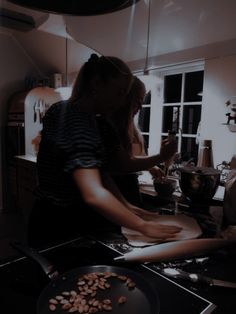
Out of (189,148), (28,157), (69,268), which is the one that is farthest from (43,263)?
(28,157)

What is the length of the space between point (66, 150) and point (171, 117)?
1.33 metres

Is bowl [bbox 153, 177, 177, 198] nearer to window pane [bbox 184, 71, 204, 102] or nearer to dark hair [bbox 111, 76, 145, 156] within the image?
dark hair [bbox 111, 76, 145, 156]

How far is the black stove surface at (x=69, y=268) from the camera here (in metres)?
0.49

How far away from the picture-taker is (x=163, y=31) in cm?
163

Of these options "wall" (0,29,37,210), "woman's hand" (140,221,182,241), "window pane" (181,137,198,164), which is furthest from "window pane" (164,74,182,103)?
"wall" (0,29,37,210)

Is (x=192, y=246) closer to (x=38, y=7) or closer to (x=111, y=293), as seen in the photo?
(x=111, y=293)

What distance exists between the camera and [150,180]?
4.73 ft

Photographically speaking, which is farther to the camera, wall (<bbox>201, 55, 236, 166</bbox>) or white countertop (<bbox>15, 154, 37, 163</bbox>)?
white countertop (<bbox>15, 154, 37, 163</bbox>)

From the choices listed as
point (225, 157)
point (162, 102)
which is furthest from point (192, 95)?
point (225, 157)

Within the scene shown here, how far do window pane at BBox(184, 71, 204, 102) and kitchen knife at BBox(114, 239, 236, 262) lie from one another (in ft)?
4.58

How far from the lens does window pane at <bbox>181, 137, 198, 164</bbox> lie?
5.99 feet

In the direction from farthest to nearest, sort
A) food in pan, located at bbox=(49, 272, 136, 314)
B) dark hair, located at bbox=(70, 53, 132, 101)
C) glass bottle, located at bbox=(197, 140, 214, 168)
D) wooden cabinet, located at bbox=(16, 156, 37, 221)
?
1. wooden cabinet, located at bbox=(16, 156, 37, 221)
2. glass bottle, located at bbox=(197, 140, 214, 168)
3. dark hair, located at bbox=(70, 53, 132, 101)
4. food in pan, located at bbox=(49, 272, 136, 314)

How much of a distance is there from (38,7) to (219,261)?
871mm

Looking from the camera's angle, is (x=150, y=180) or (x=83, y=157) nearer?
(x=83, y=157)
